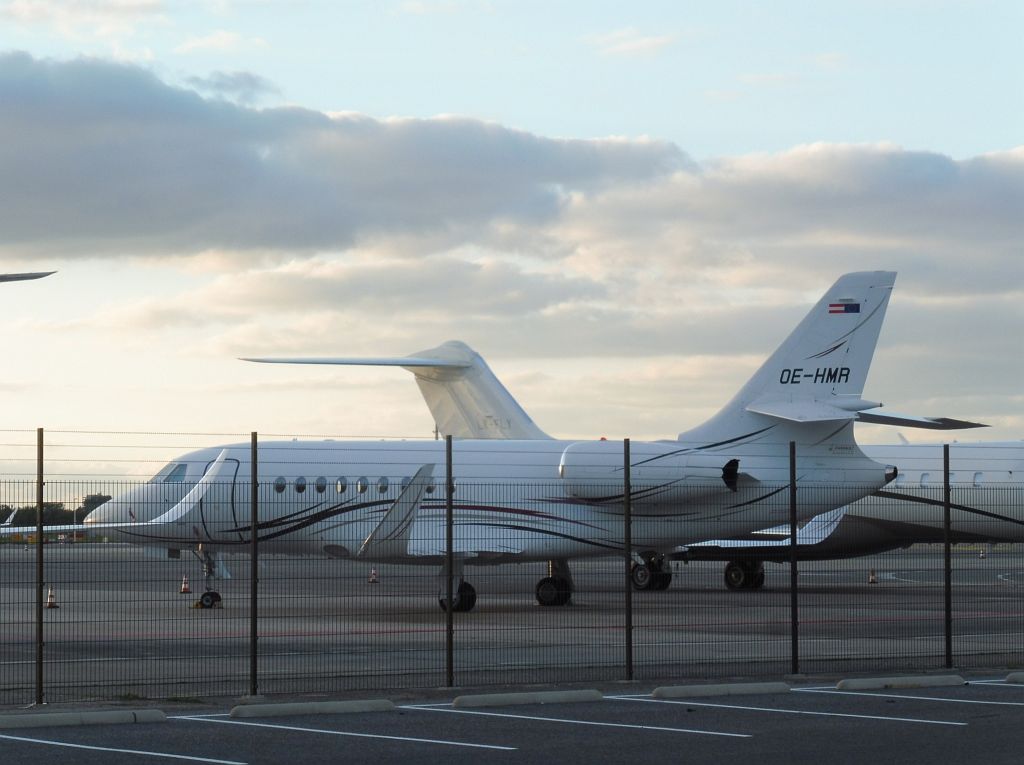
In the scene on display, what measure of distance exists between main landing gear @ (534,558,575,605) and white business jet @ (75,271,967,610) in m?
0.04

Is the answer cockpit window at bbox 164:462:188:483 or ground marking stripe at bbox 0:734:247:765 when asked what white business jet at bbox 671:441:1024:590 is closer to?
cockpit window at bbox 164:462:188:483

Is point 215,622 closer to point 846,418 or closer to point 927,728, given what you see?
point 846,418

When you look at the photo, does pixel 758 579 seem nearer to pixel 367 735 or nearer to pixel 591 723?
pixel 591 723

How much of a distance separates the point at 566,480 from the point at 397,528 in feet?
10.7

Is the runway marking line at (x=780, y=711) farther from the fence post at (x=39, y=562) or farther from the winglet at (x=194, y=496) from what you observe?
the winglet at (x=194, y=496)

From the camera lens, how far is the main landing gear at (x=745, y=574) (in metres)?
37.1

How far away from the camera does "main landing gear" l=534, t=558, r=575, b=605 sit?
29422 millimetres

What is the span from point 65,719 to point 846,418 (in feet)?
63.9

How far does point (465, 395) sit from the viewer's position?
4100 cm

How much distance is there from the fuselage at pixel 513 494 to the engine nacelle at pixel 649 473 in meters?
0.02

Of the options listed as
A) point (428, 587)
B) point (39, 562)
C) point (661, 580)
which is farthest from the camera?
point (661, 580)

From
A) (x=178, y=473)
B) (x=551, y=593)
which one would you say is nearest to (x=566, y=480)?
(x=551, y=593)

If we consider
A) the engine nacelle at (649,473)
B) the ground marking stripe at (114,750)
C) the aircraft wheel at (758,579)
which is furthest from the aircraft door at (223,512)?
the ground marking stripe at (114,750)

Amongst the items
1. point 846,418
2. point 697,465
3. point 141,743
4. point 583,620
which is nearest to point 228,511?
point 583,620
